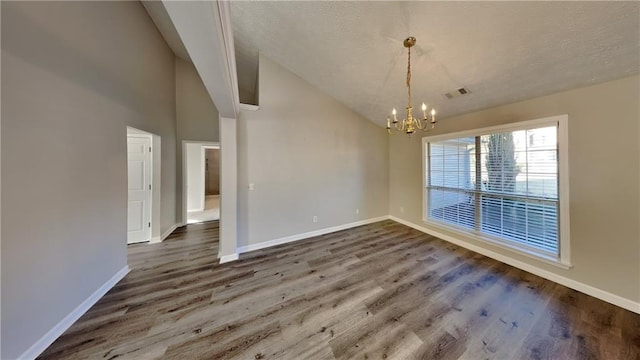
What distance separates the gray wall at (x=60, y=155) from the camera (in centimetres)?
132

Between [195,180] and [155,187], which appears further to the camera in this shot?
[195,180]

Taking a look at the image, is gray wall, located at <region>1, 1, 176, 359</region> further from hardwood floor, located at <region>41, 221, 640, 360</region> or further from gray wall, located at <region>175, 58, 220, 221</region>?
gray wall, located at <region>175, 58, 220, 221</region>

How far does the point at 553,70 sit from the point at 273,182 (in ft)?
12.7

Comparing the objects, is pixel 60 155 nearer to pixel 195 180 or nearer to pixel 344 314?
pixel 344 314

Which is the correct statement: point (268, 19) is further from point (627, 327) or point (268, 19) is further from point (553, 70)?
point (627, 327)

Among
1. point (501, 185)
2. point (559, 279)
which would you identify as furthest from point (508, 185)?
point (559, 279)

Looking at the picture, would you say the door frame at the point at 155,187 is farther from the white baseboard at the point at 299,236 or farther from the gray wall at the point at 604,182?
the gray wall at the point at 604,182

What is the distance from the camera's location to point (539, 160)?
8.30 feet

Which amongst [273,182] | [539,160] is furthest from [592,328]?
[273,182]

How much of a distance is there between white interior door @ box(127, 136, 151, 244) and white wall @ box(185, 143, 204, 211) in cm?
281

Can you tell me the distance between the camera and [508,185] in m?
2.85

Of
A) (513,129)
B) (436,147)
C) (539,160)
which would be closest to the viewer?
(539,160)

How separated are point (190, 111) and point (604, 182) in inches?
260

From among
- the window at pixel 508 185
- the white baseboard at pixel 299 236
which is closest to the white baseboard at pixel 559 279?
the window at pixel 508 185
